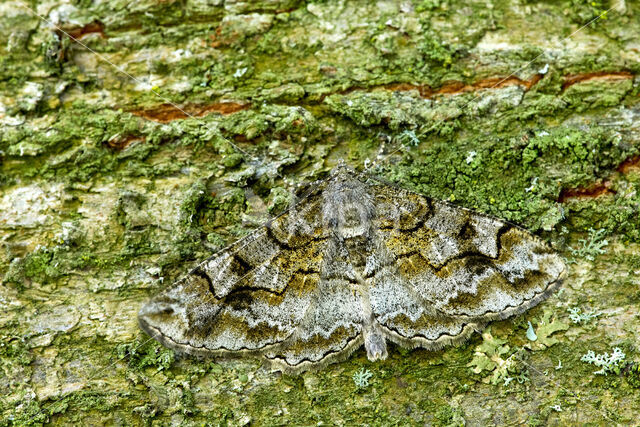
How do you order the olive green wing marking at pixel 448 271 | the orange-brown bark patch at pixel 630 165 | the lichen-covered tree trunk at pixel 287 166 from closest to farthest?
the lichen-covered tree trunk at pixel 287 166, the olive green wing marking at pixel 448 271, the orange-brown bark patch at pixel 630 165

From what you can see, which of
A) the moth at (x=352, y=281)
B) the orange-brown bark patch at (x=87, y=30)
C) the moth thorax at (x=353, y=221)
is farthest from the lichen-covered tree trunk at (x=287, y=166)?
the moth thorax at (x=353, y=221)

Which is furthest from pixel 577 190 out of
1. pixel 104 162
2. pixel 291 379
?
pixel 104 162

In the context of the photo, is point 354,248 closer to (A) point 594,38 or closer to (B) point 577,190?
(B) point 577,190

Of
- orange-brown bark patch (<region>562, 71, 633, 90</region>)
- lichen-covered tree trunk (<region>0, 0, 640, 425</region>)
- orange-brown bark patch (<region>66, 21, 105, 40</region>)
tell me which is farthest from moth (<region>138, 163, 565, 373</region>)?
orange-brown bark patch (<region>66, 21, 105, 40</region>)

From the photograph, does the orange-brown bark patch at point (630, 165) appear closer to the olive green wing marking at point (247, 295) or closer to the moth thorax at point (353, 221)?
the moth thorax at point (353, 221)

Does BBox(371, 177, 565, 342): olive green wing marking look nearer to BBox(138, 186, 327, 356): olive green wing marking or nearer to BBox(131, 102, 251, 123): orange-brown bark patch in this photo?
BBox(138, 186, 327, 356): olive green wing marking

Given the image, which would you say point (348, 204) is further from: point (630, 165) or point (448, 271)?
point (630, 165)

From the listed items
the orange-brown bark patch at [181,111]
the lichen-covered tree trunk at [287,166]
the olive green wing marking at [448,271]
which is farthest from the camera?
the orange-brown bark patch at [181,111]
